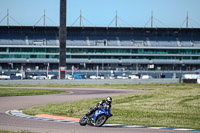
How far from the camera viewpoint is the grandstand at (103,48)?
4267 inches

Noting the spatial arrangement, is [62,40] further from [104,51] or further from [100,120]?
[100,120]

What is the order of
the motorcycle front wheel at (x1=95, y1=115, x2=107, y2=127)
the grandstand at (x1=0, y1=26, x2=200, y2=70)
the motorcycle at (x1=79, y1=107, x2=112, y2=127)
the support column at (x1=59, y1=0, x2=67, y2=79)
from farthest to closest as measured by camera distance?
the grandstand at (x1=0, y1=26, x2=200, y2=70) → the support column at (x1=59, y1=0, x2=67, y2=79) → the motorcycle front wheel at (x1=95, y1=115, x2=107, y2=127) → the motorcycle at (x1=79, y1=107, x2=112, y2=127)

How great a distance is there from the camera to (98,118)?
59.0 ft

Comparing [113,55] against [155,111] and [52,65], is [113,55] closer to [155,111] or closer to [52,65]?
[52,65]

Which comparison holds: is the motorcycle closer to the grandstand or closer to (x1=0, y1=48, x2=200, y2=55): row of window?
the grandstand

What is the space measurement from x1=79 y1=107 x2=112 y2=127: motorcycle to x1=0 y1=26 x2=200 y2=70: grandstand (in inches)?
3554

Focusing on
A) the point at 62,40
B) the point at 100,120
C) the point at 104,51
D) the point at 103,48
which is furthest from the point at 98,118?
the point at 104,51

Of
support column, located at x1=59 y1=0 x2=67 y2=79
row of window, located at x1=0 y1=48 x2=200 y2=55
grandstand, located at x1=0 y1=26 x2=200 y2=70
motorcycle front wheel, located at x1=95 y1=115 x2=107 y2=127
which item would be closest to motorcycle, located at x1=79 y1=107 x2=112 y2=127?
motorcycle front wheel, located at x1=95 y1=115 x2=107 y2=127

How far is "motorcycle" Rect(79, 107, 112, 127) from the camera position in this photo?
17906 millimetres

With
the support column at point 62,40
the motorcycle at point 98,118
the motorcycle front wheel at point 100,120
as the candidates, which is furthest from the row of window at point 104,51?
the motorcycle front wheel at point 100,120

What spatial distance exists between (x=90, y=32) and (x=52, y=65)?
14762 mm

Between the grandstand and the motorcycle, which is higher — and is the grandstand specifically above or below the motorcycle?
above

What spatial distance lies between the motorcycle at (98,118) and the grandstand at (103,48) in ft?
296

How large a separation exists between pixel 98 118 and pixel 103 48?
92.3 meters
